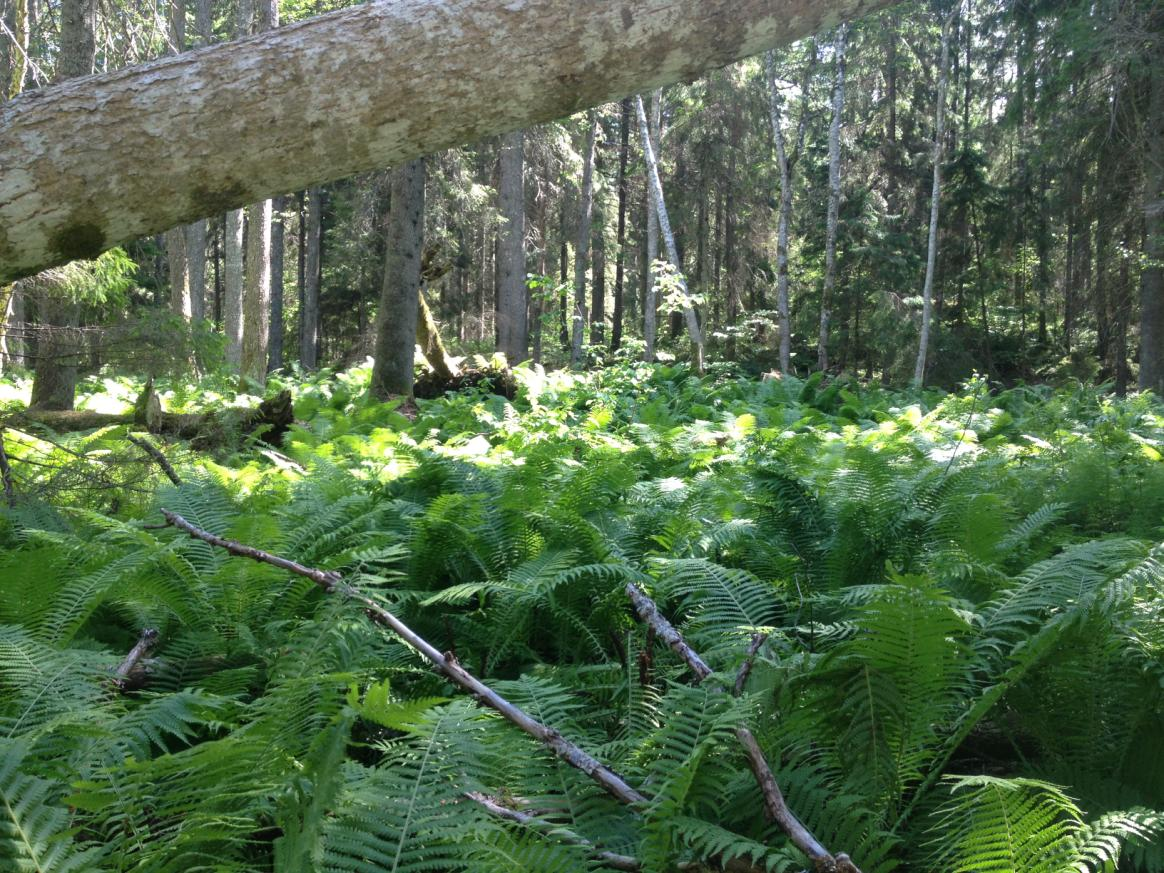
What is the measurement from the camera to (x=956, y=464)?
12.2 feet

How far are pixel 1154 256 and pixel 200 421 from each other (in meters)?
12.0

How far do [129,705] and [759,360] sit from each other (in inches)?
1106

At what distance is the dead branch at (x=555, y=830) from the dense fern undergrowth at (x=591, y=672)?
0.01m

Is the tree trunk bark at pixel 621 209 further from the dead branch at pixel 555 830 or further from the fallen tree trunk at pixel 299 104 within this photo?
the dead branch at pixel 555 830

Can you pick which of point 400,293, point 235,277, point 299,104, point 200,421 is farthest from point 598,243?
point 299,104

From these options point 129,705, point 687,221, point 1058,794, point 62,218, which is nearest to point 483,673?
point 129,705

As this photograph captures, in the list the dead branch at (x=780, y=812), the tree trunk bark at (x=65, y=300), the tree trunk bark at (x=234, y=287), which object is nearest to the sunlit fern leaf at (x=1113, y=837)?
the dead branch at (x=780, y=812)

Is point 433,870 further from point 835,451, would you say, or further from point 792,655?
point 835,451

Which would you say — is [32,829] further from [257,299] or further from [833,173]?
[833,173]

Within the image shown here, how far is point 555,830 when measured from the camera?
1359 mm

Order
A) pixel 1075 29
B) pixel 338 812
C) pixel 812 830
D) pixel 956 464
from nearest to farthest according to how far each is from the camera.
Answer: pixel 338 812
pixel 812 830
pixel 956 464
pixel 1075 29

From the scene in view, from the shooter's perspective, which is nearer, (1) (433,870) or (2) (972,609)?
(1) (433,870)

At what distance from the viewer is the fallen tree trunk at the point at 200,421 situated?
6605mm

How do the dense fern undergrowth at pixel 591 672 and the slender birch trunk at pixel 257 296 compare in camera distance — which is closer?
the dense fern undergrowth at pixel 591 672
